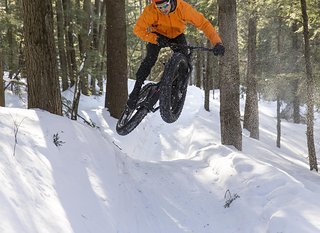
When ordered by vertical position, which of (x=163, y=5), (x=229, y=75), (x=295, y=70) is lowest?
(x=295, y=70)

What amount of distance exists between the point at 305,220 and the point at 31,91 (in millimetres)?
5422

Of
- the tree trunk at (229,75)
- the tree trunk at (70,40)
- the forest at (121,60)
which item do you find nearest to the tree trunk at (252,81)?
the forest at (121,60)

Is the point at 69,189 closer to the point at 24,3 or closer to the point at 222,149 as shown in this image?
the point at 24,3

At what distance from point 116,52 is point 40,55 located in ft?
18.1

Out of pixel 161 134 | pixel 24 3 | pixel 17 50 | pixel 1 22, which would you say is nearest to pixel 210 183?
pixel 24 3

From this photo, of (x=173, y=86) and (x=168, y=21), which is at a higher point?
(x=168, y=21)

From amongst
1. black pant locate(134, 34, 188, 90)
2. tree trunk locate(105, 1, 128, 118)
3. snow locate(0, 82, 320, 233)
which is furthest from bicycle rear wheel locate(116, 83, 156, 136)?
tree trunk locate(105, 1, 128, 118)

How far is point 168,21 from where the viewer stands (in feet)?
21.7

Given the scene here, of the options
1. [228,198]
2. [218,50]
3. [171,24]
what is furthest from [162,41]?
[228,198]

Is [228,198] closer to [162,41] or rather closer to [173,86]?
[173,86]

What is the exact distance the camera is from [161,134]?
16625 millimetres

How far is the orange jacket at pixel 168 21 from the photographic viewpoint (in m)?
6.44

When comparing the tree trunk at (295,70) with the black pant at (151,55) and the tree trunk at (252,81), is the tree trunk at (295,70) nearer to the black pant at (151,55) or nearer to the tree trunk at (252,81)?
the tree trunk at (252,81)

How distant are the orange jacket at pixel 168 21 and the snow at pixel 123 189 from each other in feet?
7.37
